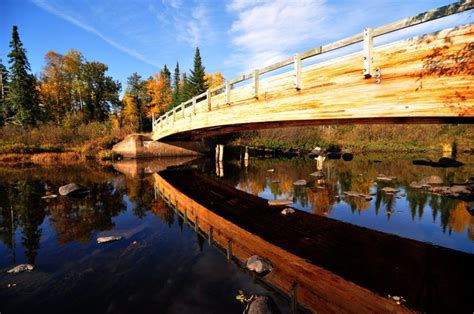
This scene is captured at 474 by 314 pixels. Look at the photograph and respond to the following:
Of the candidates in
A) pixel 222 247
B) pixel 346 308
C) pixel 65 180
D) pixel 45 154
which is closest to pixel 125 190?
pixel 65 180

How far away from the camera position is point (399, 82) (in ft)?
15.8

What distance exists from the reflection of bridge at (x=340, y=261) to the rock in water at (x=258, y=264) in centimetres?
12

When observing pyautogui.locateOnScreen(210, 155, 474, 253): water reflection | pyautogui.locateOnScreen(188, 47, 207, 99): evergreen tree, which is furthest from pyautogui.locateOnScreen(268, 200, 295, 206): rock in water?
pyautogui.locateOnScreen(188, 47, 207, 99): evergreen tree

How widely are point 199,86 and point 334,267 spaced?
40.0 m

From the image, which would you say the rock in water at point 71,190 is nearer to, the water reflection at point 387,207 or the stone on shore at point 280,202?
the water reflection at point 387,207

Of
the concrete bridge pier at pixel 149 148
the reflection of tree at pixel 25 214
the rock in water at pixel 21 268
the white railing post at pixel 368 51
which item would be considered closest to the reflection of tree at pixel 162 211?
the reflection of tree at pixel 25 214

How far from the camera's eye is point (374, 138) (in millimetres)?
39656

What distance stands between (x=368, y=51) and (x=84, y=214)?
27.0 ft

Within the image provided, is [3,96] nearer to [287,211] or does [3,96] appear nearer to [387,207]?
[287,211]

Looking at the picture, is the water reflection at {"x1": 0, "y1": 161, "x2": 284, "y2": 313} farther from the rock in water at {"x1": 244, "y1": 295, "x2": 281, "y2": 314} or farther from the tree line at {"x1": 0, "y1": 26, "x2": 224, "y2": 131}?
the tree line at {"x1": 0, "y1": 26, "x2": 224, "y2": 131}

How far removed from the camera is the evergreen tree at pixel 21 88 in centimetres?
3450

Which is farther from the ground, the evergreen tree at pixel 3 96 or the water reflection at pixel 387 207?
the evergreen tree at pixel 3 96

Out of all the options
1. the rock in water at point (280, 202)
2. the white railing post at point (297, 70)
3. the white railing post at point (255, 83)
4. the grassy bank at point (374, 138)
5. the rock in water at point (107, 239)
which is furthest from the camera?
the grassy bank at point (374, 138)

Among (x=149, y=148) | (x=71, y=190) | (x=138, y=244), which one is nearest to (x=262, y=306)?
(x=138, y=244)
